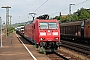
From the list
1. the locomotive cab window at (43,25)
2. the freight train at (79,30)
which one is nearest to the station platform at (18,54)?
the locomotive cab window at (43,25)

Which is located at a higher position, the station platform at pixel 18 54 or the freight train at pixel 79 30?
the freight train at pixel 79 30

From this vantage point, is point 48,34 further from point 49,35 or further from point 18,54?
point 18,54

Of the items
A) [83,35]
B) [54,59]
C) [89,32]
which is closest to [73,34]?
[83,35]

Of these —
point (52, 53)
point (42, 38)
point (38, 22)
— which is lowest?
point (52, 53)

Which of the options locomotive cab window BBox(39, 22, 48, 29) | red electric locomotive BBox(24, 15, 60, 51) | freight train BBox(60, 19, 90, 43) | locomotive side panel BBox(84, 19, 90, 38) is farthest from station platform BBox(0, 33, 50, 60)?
freight train BBox(60, 19, 90, 43)

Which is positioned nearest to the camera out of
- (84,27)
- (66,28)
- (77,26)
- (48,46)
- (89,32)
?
(48,46)

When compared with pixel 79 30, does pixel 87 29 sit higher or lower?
higher

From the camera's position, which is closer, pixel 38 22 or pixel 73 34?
pixel 38 22

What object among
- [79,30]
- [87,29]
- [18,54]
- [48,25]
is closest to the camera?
[18,54]

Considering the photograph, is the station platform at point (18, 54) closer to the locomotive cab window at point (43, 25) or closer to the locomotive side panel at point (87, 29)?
the locomotive cab window at point (43, 25)

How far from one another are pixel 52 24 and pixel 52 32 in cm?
76

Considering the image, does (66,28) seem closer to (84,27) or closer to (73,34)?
(73,34)

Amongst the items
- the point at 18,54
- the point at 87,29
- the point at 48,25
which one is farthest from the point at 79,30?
the point at 18,54

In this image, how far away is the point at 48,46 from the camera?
768 inches
